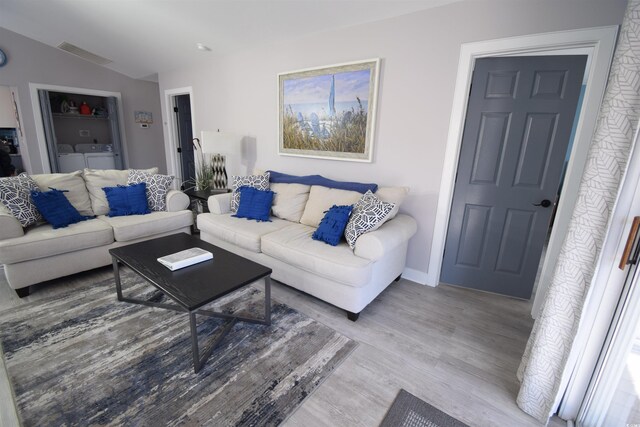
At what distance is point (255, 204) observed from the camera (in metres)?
3.00

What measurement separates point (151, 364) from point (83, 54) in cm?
558

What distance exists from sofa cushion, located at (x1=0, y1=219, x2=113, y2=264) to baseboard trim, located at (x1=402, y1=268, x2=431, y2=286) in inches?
114

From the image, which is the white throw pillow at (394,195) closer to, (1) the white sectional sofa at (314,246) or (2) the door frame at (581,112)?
(1) the white sectional sofa at (314,246)

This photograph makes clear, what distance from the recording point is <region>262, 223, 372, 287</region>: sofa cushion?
2.03 meters

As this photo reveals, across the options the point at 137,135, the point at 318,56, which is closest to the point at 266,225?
the point at 318,56

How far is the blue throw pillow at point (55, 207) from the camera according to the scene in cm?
254

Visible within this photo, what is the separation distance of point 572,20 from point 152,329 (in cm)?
350

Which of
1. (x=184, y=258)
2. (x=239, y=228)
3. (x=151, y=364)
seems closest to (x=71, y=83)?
(x=239, y=228)

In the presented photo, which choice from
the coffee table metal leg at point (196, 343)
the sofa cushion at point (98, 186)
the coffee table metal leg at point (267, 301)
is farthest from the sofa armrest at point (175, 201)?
the coffee table metal leg at point (267, 301)

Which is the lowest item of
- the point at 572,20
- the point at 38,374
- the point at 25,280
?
the point at 38,374

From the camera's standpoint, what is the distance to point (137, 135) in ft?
19.5

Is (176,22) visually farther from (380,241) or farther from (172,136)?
(380,241)

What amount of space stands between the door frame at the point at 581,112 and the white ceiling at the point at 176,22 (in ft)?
1.97

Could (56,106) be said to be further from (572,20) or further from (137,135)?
(572,20)
